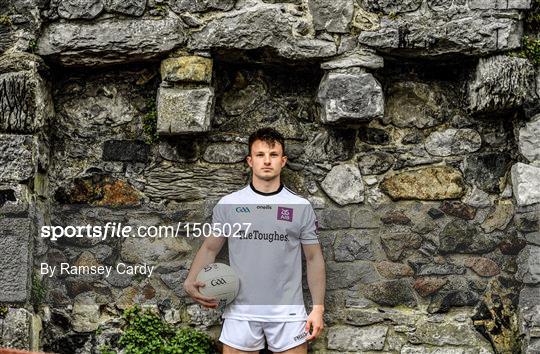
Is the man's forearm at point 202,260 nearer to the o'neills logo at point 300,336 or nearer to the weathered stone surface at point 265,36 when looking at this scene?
the o'neills logo at point 300,336

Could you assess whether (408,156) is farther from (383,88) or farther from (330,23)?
(330,23)

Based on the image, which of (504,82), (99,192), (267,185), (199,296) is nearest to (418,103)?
(504,82)

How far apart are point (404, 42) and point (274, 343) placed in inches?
73.6

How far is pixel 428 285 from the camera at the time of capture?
185 inches

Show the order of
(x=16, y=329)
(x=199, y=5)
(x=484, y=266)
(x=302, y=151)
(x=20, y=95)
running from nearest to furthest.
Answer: (x=16, y=329)
(x=20, y=95)
(x=199, y=5)
(x=484, y=266)
(x=302, y=151)

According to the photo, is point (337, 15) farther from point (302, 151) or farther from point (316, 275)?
point (316, 275)

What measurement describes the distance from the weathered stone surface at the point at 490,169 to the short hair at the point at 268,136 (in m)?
1.16

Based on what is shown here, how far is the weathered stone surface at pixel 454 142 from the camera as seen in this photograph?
15.6 feet

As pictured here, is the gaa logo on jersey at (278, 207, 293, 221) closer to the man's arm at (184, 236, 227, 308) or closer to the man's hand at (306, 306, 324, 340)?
the man's arm at (184, 236, 227, 308)

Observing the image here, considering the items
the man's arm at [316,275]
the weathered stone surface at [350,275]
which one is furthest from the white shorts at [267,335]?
the weathered stone surface at [350,275]

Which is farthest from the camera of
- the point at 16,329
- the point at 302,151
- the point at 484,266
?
the point at 302,151

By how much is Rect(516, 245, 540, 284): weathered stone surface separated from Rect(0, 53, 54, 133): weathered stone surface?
2.93 metres

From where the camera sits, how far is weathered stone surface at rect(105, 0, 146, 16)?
4551 mm

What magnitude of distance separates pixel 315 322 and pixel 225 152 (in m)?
1.17
